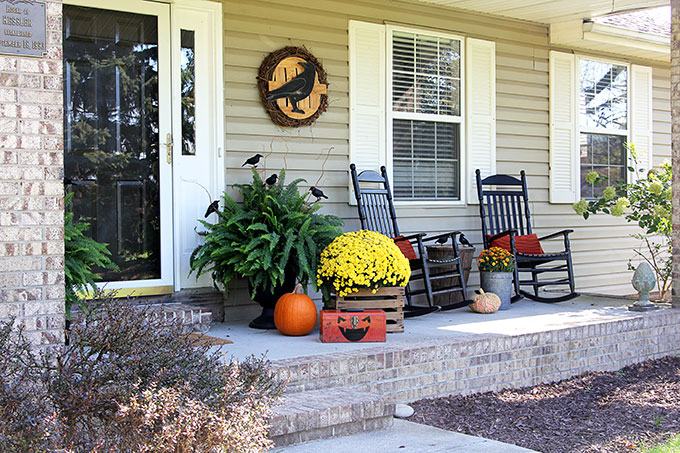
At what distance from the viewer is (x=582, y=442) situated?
3.29 m

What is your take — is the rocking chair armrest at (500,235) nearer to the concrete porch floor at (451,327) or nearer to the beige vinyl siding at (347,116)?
the beige vinyl siding at (347,116)

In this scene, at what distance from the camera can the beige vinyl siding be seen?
522cm

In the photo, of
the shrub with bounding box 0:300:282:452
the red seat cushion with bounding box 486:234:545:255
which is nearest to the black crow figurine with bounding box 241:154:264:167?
the red seat cushion with bounding box 486:234:545:255

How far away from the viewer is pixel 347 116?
572cm

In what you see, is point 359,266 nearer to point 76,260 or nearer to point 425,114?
point 76,260

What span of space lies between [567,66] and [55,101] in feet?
17.7

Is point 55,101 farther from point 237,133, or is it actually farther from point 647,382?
point 647,382

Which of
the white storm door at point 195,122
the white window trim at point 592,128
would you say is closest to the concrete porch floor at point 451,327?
the white storm door at point 195,122

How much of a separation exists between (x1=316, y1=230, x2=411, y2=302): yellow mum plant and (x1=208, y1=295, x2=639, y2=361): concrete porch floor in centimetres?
34

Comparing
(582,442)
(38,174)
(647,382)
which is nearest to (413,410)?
(582,442)

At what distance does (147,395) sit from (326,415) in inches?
50.6

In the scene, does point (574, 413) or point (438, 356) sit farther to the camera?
point (438, 356)

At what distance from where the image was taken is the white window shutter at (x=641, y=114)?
7621mm

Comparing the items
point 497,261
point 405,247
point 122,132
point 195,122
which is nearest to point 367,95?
point 405,247
